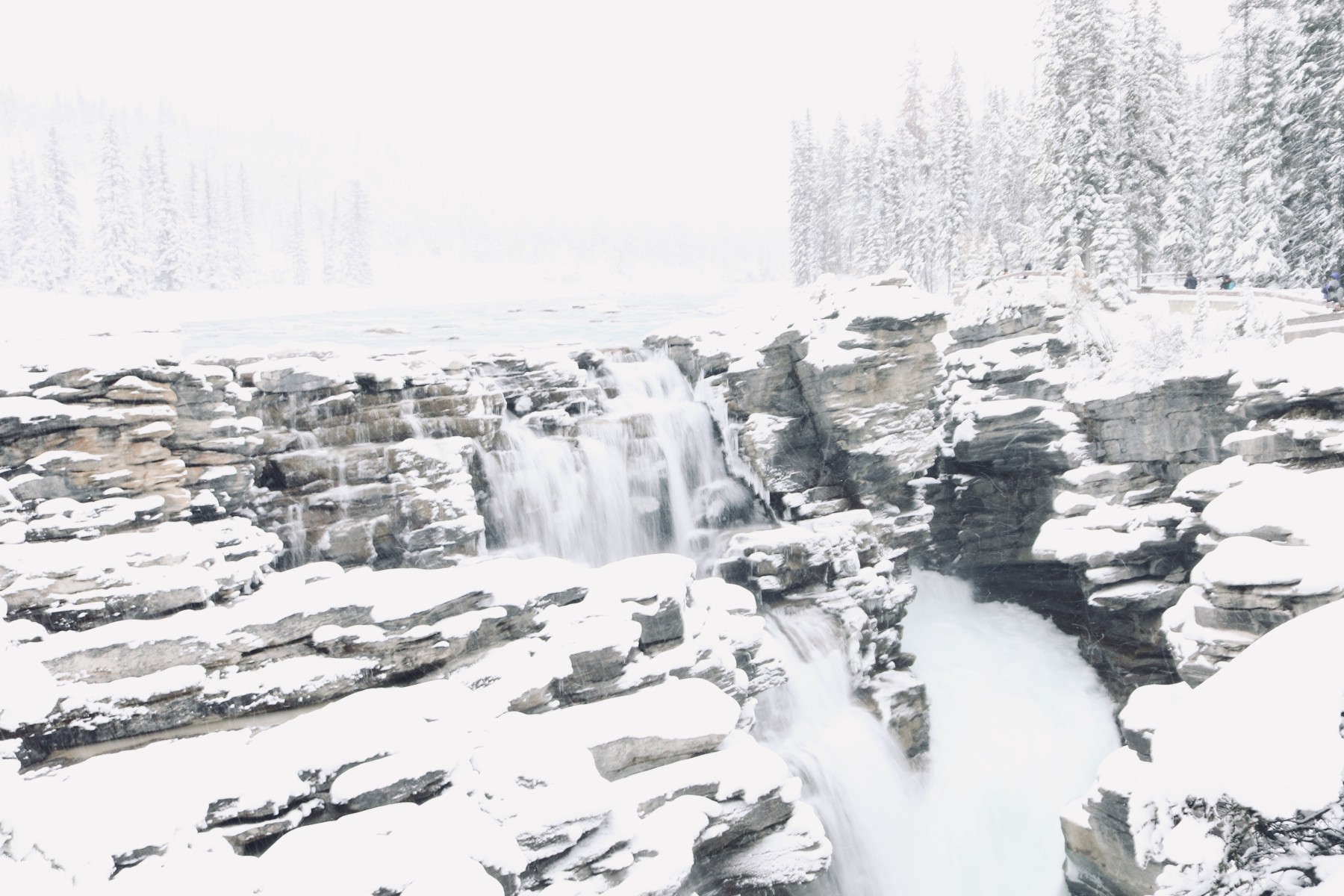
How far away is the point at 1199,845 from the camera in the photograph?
6027mm

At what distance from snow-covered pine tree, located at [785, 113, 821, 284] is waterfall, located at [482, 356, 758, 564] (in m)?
38.0

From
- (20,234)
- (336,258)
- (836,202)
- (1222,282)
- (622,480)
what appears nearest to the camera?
(622,480)

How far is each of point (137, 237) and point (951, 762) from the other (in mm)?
62399

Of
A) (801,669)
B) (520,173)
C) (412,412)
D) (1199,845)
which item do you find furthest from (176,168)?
(1199,845)

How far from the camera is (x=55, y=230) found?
54.5 metres

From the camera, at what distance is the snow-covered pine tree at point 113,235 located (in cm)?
5078

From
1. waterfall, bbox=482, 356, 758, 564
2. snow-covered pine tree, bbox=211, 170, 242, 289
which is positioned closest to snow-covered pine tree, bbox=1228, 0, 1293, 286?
waterfall, bbox=482, 356, 758, 564

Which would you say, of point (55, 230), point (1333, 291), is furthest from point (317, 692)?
point (55, 230)

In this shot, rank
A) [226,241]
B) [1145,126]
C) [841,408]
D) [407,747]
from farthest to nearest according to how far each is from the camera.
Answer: [226,241] < [1145,126] < [841,408] < [407,747]

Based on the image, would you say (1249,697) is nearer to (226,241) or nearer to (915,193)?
(915,193)

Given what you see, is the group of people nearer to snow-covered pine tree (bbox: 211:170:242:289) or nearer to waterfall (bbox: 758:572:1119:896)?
waterfall (bbox: 758:572:1119:896)

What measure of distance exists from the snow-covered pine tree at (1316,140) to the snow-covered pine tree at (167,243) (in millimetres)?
67137

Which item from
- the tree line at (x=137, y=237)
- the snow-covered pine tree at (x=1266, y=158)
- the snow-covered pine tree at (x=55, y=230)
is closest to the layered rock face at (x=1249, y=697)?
the snow-covered pine tree at (x=1266, y=158)

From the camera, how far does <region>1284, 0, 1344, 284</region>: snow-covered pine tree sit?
25.6 metres
